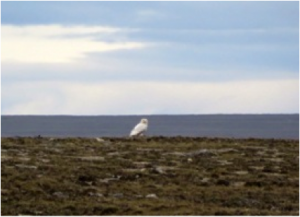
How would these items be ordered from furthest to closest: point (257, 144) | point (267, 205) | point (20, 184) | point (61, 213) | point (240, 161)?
point (257, 144), point (240, 161), point (20, 184), point (267, 205), point (61, 213)

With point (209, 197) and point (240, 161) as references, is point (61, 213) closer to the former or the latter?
point (209, 197)

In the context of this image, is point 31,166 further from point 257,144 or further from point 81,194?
point 257,144

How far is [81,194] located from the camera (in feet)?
85.5

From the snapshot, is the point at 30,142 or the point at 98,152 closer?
the point at 98,152

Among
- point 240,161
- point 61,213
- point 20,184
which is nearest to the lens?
point 61,213

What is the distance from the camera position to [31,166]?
30.9 m

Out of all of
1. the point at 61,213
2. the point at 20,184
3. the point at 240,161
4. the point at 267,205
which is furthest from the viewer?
the point at 240,161

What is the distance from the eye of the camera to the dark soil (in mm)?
24109

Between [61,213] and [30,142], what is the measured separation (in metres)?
17.3

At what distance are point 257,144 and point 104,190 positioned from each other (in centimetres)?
1701

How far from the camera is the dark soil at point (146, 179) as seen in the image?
24.1 meters

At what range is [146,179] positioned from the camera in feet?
95.2

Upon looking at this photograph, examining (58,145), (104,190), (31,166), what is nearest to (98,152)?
(58,145)

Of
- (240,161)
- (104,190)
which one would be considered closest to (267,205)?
(104,190)
